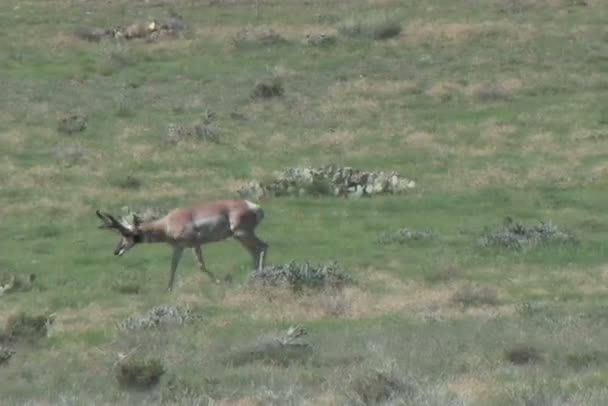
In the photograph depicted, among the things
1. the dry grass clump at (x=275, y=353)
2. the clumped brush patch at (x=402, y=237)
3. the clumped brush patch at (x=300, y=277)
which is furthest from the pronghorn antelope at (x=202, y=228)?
the dry grass clump at (x=275, y=353)

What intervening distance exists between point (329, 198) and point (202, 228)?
21.2 feet

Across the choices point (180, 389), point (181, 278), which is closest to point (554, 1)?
point (181, 278)

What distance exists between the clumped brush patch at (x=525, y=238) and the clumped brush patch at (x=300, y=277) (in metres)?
3.65

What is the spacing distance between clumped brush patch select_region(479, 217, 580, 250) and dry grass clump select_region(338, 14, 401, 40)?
22511 mm

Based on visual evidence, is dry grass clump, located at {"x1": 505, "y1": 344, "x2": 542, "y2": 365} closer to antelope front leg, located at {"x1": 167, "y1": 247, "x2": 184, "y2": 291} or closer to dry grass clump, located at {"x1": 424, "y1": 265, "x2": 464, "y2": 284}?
dry grass clump, located at {"x1": 424, "y1": 265, "x2": 464, "y2": 284}

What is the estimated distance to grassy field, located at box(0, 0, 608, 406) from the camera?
15.4 metres

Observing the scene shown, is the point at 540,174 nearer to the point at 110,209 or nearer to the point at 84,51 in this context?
the point at 110,209

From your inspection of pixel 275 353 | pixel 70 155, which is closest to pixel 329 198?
pixel 70 155

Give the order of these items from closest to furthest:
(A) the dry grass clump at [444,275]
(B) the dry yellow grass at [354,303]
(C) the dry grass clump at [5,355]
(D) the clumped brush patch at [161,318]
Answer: (C) the dry grass clump at [5,355] → (D) the clumped brush patch at [161,318] → (B) the dry yellow grass at [354,303] → (A) the dry grass clump at [444,275]

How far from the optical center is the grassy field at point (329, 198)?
50.5ft

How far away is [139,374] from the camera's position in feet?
47.6

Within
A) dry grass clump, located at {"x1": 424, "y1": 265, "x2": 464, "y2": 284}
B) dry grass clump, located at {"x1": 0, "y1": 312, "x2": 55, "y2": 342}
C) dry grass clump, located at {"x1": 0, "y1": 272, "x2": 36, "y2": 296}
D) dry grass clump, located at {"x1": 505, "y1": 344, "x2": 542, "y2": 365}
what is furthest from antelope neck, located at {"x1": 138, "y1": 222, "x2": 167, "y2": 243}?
dry grass clump, located at {"x1": 505, "y1": 344, "x2": 542, "y2": 365}

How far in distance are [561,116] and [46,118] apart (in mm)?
12476

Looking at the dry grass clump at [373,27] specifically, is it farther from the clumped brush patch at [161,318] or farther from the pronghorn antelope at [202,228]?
the clumped brush patch at [161,318]
